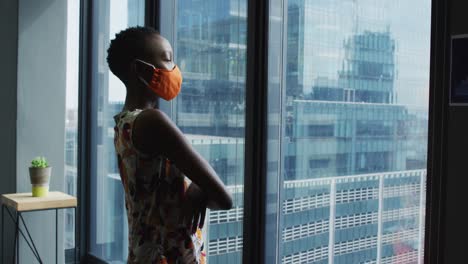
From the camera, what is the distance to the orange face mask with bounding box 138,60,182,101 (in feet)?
4.61

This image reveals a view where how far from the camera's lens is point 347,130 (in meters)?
1.82

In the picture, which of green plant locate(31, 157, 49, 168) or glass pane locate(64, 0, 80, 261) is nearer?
green plant locate(31, 157, 49, 168)

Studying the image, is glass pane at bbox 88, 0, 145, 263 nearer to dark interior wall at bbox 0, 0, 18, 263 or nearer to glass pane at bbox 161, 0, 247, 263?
dark interior wall at bbox 0, 0, 18, 263

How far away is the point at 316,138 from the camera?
6.28ft

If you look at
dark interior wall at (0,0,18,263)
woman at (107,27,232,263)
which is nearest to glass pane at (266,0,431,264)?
woman at (107,27,232,263)

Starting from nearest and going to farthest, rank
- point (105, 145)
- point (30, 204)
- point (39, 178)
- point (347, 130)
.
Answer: point (347, 130), point (30, 204), point (39, 178), point (105, 145)

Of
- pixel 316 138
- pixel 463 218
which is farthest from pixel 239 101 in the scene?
pixel 463 218

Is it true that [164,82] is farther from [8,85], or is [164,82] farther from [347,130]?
[8,85]

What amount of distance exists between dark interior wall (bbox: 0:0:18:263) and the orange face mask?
1.97 metres

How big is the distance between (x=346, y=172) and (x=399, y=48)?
1.51 feet

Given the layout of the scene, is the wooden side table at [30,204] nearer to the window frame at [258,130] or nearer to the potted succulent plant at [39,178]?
the potted succulent plant at [39,178]

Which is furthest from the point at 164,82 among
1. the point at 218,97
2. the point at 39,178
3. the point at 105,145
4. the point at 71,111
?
the point at 71,111

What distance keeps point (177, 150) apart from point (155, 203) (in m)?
0.18

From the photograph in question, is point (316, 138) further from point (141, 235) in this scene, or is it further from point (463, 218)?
point (141, 235)
